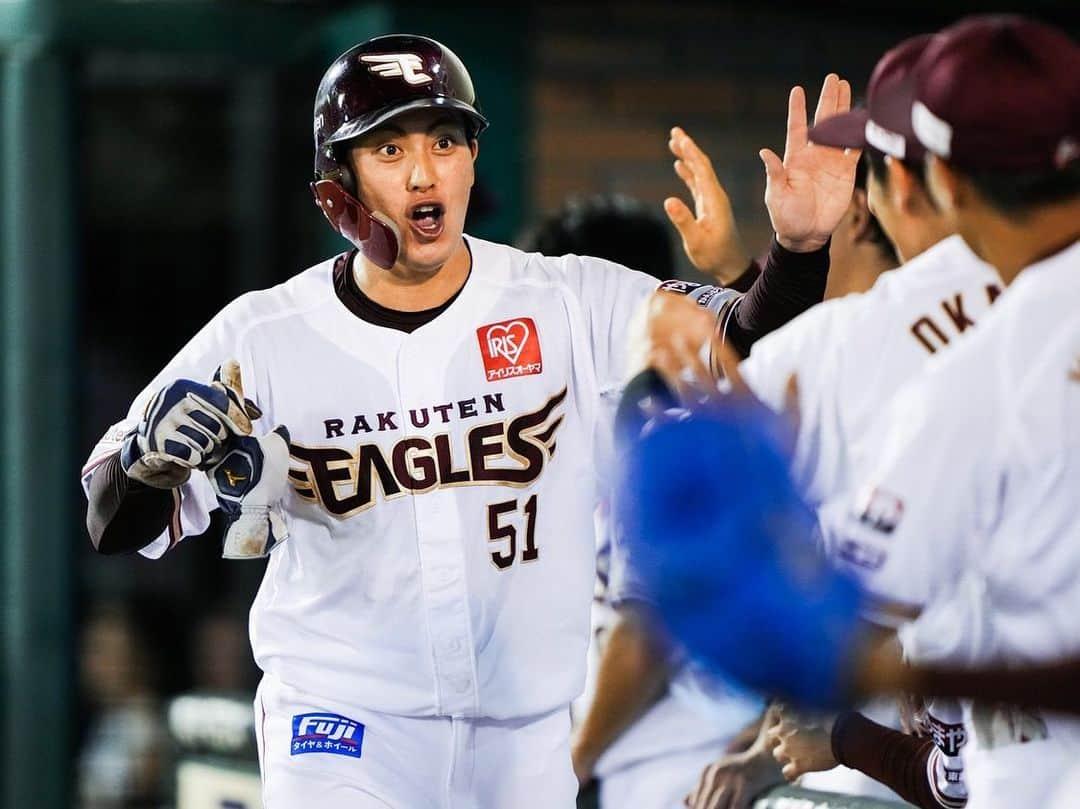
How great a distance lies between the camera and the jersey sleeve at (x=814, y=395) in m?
2.47

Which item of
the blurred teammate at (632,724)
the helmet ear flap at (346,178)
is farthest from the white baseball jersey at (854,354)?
the blurred teammate at (632,724)

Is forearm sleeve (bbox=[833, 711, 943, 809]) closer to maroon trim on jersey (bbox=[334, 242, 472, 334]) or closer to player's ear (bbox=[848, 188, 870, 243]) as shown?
player's ear (bbox=[848, 188, 870, 243])

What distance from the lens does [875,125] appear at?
8.37 ft

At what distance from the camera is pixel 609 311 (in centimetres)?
346

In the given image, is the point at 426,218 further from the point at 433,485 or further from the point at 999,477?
the point at 999,477

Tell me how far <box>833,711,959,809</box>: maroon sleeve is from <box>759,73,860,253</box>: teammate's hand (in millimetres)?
851

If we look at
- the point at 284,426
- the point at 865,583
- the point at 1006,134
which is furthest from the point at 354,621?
the point at 1006,134

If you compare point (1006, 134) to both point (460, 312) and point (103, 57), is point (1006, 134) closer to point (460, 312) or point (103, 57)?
point (460, 312)

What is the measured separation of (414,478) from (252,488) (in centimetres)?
31

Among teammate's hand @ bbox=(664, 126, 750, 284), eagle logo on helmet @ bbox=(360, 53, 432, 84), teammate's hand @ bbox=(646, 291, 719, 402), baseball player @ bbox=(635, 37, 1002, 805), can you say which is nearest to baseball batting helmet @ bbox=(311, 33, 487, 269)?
eagle logo on helmet @ bbox=(360, 53, 432, 84)

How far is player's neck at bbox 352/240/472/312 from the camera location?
3477 mm

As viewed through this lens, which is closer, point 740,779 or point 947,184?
point 947,184

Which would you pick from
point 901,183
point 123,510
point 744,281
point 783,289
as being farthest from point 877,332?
point 123,510

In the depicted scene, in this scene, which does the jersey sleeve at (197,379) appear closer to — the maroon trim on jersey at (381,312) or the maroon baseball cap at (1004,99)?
the maroon trim on jersey at (381,312)
